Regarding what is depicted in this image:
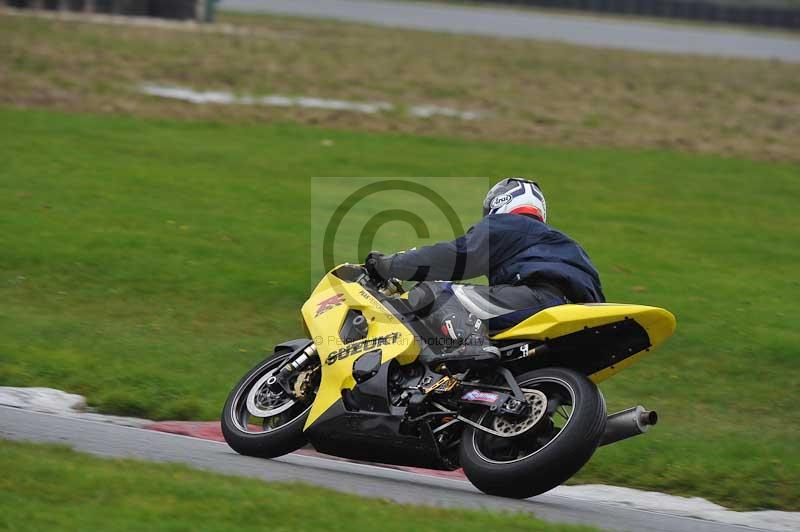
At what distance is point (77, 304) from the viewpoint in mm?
11477

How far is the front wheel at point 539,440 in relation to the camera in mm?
6496

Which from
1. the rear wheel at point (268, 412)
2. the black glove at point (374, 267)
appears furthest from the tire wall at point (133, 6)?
the black glove at point (374, 267)

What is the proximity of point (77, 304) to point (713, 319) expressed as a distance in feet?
19.6

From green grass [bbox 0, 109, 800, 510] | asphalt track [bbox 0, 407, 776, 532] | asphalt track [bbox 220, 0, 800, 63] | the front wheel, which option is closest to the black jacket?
the front wheel

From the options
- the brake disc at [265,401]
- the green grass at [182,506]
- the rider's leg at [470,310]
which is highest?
the rider's leg at [470,310]

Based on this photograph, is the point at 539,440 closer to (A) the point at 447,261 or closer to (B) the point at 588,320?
(B) the point at 588,320

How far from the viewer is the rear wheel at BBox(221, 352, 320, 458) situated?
7.64 meters

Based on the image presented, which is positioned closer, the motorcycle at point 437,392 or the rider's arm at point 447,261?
the motorcycle at point 437,392

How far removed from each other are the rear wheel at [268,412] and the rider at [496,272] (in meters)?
0.86

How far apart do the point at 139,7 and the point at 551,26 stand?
17.5m

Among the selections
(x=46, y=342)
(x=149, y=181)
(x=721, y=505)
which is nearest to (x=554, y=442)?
(x=721, y=505)

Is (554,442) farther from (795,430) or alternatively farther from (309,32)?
(309,32)

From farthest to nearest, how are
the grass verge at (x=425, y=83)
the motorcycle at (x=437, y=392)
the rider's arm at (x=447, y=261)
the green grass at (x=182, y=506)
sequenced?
1. the grass verge at (x=425, y=83)
2. the rider's arm at (x=447, y=261)
3. the motorcycle at (x=437, y=392)
4. the green grass at (x=182, y=506)

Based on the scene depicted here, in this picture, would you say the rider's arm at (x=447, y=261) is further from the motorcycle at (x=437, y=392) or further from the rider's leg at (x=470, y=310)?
Result: the motorcycle at (x=437, y=392)
